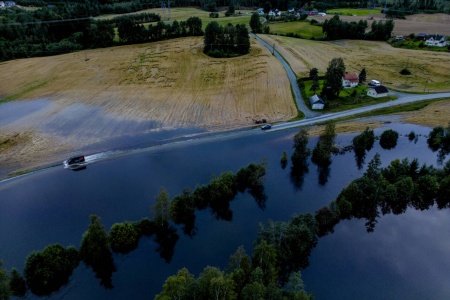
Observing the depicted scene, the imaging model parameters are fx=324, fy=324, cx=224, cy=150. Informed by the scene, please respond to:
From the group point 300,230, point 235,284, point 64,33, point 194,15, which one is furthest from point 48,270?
point 194,15

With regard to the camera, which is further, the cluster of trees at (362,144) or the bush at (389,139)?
the bush at (389,139)

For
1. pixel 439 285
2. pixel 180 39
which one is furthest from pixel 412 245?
pixel 180 39

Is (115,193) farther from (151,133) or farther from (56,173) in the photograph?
(151,133)

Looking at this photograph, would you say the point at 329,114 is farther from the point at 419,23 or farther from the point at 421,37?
the point at 419,23

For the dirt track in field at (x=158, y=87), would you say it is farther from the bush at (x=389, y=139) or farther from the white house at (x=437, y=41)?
the bush at (x=389, y=139)

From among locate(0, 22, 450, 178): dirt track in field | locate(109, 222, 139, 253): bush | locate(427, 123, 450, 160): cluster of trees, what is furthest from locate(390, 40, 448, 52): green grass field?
locate(109, 222, 139, 253): bush

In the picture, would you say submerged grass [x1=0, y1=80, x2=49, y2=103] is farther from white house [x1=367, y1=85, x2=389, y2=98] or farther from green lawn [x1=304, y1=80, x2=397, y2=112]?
white house [x1=367, y1=85, x2=389, y2=98]

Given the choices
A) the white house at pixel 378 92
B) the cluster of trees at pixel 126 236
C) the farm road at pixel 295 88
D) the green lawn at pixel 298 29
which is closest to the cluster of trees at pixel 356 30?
the green lawn at pixel 298 29
